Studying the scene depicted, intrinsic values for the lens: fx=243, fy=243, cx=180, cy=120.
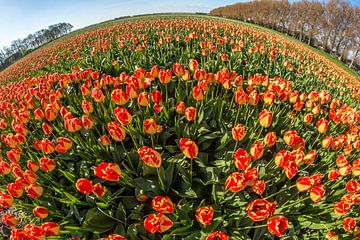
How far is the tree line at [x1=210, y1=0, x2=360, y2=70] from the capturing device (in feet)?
153

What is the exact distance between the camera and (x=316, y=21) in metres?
52.5

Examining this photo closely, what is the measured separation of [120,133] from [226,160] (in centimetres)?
151

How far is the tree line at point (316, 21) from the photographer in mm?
46688

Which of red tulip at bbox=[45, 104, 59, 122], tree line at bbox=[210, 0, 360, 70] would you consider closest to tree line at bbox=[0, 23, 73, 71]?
tree line at bbox=[210, 0, 360, 70]

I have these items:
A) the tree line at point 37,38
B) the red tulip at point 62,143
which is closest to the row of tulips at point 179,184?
the red tulip at point 62,143

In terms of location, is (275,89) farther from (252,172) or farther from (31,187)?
(31,187)

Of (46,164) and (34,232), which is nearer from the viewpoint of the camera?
(34,232)

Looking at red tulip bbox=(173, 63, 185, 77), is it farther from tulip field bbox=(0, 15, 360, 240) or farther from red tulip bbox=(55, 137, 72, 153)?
red tulip bbox=(55, 137, 72, 153)

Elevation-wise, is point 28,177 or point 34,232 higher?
point 28,177

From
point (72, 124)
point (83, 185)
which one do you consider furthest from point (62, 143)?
point (83, 185)

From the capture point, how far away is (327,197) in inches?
129

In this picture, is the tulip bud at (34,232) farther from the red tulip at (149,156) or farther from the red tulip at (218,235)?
the red tulip at (218,235)

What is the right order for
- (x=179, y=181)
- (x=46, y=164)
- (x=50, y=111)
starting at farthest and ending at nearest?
(x=50, y=111) < (x=179, y=181) < (x=46, y=164)

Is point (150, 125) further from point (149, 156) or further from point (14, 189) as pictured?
point (14, 189)
